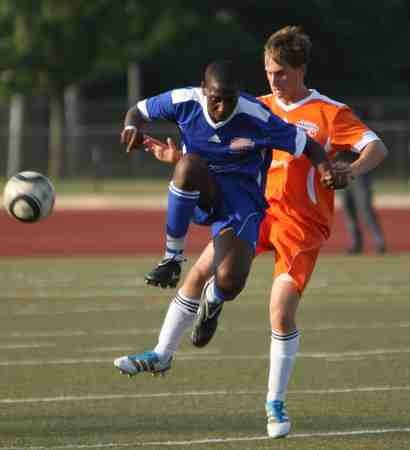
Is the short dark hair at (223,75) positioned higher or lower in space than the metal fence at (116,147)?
higher

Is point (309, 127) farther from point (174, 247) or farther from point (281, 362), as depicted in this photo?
point (281, 362)

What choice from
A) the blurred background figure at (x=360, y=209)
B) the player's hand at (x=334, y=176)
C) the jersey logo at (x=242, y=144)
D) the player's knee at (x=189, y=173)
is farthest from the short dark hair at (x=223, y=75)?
the blurred background figure at (x=360, y=209)

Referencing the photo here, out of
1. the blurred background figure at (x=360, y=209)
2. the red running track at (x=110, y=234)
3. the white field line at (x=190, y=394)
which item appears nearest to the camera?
the white field line at (x=190, y=394)

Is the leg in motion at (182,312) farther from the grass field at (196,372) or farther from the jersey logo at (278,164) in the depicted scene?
the jersey logo at (278,164)

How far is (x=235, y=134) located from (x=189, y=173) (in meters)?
0.33

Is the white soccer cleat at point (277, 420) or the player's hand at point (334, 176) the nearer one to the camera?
the white soccer cleat at point (277, 420)

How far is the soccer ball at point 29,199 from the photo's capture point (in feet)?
25.7

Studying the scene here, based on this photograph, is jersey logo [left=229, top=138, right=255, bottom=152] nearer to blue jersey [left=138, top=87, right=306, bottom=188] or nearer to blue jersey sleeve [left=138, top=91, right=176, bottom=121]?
blue jersey [left=138, top=87, right=306, bottom=188]

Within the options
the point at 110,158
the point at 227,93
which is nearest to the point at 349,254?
the point at 227,93

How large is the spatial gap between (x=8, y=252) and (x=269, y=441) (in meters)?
12.7

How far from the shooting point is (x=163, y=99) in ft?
24.3

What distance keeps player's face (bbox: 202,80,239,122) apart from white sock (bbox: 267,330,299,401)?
46.1 inches

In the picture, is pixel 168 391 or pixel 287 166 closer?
pixel 287 166

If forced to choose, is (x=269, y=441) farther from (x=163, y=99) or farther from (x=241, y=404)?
(x=163, y=99)
